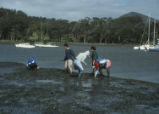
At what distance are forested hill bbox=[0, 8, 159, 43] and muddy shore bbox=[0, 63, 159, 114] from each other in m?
123

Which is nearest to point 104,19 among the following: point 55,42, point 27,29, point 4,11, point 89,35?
point 89,35

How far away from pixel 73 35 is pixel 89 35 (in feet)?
29.1

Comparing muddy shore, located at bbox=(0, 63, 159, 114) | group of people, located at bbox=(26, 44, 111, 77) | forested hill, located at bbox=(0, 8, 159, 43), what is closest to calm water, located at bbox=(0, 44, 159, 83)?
group of people, located at bbox=(26, 44, 111, 77)

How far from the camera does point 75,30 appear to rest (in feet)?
484

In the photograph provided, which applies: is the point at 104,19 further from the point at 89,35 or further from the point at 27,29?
the point at 27,29

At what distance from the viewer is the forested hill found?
139m

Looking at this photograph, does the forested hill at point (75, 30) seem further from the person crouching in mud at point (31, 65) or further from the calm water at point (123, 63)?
the person crouching in mud at point (31, 65)

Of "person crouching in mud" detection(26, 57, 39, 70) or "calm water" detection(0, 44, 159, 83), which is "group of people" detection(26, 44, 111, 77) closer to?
"calm water" detection(0, 44, 159, 83)

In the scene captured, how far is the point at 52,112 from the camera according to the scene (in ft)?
28.2

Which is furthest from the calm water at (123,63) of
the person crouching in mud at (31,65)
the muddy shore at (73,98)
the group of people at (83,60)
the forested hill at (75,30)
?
the forested hill at (75,30)

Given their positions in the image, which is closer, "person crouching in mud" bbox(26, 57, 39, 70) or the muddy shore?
the muddy shore

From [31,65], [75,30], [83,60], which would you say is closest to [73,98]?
[83,60]

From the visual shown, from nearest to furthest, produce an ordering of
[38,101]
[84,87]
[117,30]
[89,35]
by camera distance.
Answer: [38,101], [84,87], [117,30], [89,35]

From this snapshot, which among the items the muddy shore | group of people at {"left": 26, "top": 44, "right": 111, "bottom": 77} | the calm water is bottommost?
the calm water
